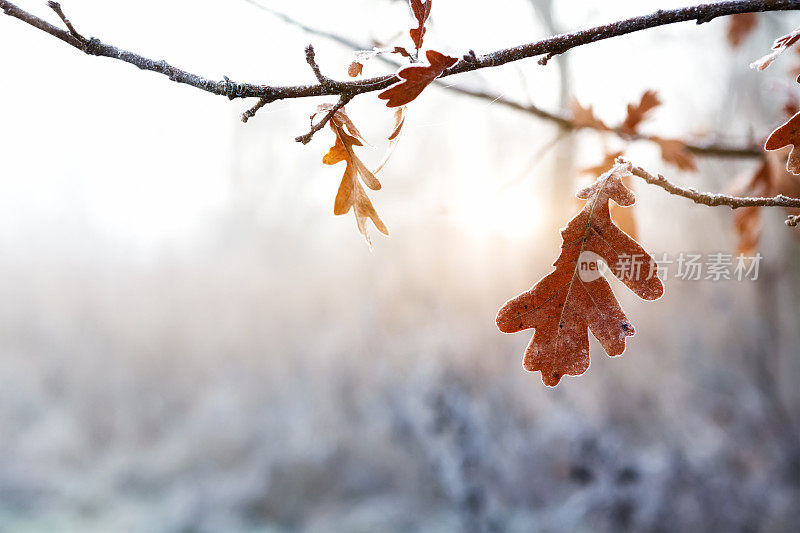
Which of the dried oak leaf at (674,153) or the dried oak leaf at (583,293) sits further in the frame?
the dried oak leaf at (674,153)

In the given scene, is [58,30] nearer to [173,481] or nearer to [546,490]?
[546,490]

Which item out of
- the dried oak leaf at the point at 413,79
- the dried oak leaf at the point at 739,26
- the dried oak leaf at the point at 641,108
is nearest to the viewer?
the dried oak leaf at the point at 413,79

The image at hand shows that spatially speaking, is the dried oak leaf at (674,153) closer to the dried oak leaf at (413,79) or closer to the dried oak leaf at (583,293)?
the dried oak leaf at (583,293)

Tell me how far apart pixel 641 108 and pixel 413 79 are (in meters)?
0.62

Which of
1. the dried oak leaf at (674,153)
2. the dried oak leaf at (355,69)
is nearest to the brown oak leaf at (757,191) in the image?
the dried oak leaf at (674,153)

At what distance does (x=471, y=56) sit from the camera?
372mm

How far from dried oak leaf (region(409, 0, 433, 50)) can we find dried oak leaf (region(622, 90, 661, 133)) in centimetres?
53

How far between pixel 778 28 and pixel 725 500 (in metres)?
1.97

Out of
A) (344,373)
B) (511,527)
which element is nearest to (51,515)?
(344,373)

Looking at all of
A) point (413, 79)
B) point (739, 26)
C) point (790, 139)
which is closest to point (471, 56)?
point (413, 79)

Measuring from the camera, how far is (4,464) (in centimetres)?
353

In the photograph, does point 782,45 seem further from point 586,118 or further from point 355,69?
point 586,118

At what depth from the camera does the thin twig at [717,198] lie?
0.39 metres

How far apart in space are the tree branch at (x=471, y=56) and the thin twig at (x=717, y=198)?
0.35ft
